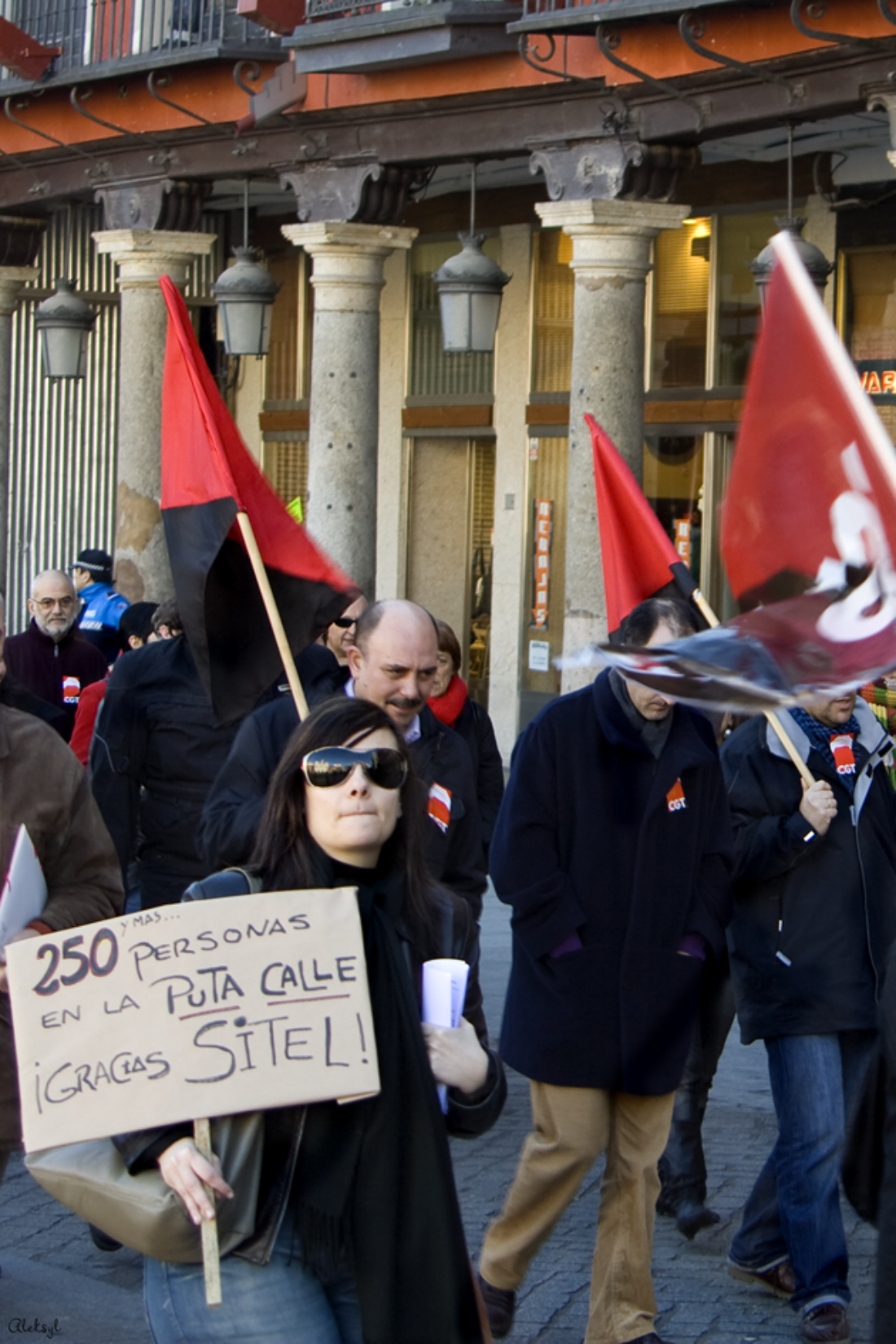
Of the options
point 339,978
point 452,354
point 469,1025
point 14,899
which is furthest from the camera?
point 452,354

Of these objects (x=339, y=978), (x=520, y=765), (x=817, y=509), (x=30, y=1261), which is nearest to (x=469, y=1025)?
(x=339, y=978)

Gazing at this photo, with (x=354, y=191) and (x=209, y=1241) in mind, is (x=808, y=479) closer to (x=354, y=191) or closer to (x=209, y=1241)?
(x=209, y=1241)

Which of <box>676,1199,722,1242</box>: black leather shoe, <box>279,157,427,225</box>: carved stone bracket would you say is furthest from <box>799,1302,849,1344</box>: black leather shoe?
<box>279,157,427,225</box>: carved stone bracket

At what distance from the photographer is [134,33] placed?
1546cm

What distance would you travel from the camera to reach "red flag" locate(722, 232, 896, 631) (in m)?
3.33

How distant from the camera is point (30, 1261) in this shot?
5535 millimetres

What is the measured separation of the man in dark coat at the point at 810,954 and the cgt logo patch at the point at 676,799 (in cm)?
47

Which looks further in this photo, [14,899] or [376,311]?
[376,311]

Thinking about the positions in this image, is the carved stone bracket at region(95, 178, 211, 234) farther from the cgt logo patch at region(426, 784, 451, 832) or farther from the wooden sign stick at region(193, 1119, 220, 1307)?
the wooden sign stick at region(193, 1119, 220, 1307)

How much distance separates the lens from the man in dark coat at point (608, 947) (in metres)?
4.79

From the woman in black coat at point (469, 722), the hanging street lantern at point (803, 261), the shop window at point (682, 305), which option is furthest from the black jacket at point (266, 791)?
the shop window at point (682, 305)

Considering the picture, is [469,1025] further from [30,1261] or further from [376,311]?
[376,311]

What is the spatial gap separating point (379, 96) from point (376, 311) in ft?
4.86

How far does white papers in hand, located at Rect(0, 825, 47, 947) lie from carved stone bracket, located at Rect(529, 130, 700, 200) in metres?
8.66
